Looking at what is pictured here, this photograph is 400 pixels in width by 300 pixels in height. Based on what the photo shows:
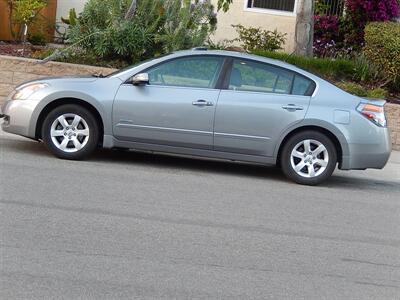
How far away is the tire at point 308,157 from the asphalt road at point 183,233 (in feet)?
0.52

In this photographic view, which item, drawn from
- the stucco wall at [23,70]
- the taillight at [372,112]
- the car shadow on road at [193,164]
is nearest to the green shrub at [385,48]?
the car shadow on road at [193,164]

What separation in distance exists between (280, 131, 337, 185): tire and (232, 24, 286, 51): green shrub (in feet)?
25.3

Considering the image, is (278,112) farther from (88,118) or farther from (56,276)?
(56,276)

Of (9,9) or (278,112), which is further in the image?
(9,9)

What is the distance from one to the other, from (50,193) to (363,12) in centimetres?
1227

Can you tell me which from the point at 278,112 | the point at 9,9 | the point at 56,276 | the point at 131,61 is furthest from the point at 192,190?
the point at 9,9

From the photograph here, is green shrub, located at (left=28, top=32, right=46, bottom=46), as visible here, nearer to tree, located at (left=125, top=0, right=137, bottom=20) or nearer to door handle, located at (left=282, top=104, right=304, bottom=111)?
tree, located at (left=125, top=0, right=137, bottom=20)

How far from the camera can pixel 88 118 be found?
9.89m

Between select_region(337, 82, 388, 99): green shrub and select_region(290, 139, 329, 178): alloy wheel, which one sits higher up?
select_region(337, 82, 388, 99): green shrub

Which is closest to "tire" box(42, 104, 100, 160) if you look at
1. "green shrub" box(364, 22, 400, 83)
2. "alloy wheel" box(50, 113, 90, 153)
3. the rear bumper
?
"alloy wheel" box(50, 113, 90, 153)

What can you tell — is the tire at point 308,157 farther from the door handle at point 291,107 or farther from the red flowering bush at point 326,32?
the red flowering bush at point 326,32

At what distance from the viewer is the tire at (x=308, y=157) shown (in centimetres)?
995

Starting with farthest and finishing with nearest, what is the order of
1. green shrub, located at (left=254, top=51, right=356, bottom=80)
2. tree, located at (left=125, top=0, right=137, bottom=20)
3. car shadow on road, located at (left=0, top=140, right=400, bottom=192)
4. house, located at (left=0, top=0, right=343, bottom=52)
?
house, located at (left=0, top=0, right=343, bottom=52), green shrub, located at (left=254, top=51, right=356, bottom=80), tree, located at (left=125, top=0, right=137, bottom=20), car shadow on road, located at (left=0, top=140, right=400, bottom=192)

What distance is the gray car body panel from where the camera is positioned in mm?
9852
